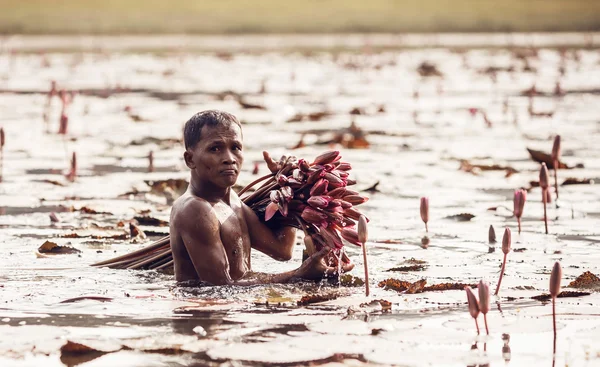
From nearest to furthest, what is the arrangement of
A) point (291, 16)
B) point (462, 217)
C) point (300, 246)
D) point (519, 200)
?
1. point (519, 200)
2. point (300, 246)
3. point (462, 217)
4. point (291, 16)

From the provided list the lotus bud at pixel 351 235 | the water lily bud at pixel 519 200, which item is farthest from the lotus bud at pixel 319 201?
the water lily bud at pixel 519 200

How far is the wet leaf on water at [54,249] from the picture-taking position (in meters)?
6.18

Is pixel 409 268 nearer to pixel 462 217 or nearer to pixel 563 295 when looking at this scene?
pixel 563 295

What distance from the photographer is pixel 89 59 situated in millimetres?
24734

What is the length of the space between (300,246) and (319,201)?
5.43 feet

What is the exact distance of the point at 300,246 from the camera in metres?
6.64

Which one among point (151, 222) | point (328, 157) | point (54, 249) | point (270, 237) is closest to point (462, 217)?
point (151, 222)

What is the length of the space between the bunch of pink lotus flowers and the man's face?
0.72 ft

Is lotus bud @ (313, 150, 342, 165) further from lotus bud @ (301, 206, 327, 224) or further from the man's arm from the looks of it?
the man's arm

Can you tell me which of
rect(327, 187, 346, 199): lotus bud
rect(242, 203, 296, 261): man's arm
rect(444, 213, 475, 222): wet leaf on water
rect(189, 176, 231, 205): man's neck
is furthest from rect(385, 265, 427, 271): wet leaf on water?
rect(444, 213, 475, 222): wet leaf on water

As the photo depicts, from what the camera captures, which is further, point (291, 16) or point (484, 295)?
point (291, 16)

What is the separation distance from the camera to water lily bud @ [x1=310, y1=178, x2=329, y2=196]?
5.05 m

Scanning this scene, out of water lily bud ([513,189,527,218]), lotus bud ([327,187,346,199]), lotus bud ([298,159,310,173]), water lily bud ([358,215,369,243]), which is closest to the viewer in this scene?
water lily bud ([358,215,369,243])

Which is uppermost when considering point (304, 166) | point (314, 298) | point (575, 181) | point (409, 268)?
point (575, 181)
